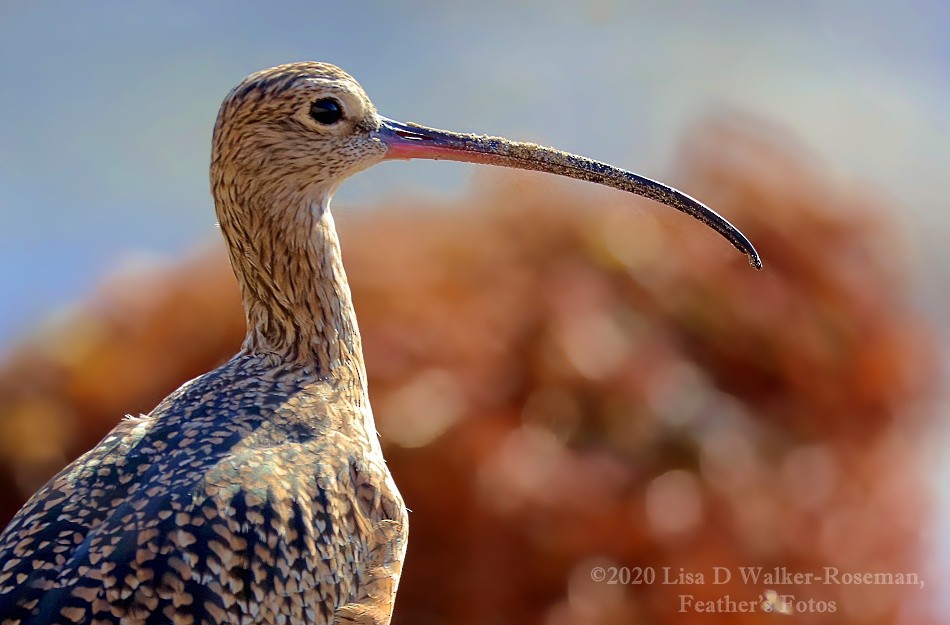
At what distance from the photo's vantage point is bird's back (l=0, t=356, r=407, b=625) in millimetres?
1689

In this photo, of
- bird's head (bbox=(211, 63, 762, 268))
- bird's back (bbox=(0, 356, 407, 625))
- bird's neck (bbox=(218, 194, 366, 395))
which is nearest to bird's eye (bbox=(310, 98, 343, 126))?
bird's head (bbox=(211, 63, 762, 268))

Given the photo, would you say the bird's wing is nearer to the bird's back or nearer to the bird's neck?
the bird's back

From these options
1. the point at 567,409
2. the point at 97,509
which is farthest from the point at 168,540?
the point at 567,409

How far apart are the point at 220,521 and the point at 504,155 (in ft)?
3.01

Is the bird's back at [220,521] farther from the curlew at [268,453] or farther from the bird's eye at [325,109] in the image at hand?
the bird's eye at [325,109]

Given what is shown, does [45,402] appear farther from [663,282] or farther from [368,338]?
[663,282]

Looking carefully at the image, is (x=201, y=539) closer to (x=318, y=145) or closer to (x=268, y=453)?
(x=268, y=453)

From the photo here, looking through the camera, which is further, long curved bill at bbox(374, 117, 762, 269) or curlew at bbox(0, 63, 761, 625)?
long curved bill at bbox(374, 117, 762, 269)

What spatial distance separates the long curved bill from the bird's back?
52 centimetres

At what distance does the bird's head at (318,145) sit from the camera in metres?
2.17

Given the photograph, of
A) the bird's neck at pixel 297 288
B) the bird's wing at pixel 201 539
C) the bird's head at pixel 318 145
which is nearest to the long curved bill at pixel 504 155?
the bird's head at pixel 318 145

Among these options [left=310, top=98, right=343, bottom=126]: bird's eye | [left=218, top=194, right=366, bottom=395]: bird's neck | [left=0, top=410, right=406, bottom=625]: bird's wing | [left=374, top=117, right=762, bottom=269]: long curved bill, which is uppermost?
[left=310, top=98, right=343, bottom=126]: bird's eye

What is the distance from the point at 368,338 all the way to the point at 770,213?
1909 millimetres

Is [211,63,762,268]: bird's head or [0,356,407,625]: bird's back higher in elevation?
[211,63,762,268]: bird's head
